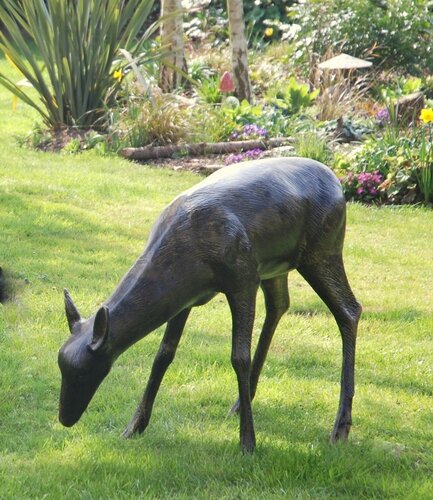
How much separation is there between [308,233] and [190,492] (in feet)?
4.67

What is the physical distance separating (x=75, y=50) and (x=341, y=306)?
9081mm

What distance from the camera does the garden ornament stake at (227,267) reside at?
4.77 meters

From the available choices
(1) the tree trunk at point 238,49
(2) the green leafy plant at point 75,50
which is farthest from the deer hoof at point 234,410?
(1) the tree trunk at point 238,49

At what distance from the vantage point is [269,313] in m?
5.78

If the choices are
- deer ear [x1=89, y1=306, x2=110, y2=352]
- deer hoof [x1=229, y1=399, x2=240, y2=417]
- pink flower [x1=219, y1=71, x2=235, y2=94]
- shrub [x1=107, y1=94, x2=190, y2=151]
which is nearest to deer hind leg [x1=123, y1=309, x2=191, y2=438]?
deer hoof [x1=229, y1=399, x2=240, y2=417]

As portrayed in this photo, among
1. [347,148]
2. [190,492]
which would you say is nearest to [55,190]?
[347,148]

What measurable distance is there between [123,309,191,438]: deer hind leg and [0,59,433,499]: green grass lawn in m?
0.08

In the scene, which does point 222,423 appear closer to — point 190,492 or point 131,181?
point 190,492

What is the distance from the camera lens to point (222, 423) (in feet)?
18.6

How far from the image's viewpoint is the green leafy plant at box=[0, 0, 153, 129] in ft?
44.4

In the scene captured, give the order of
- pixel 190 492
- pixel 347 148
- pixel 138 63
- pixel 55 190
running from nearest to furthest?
pixel 190 492 → pixel 55 190 → pixel 347 148 → pixel 138 63

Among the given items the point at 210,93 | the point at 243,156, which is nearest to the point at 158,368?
the point at 243,156

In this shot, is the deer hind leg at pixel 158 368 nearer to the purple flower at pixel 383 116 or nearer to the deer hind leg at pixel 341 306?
the deer hind leg at pixel 341 306

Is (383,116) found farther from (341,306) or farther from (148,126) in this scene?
(341,306)
